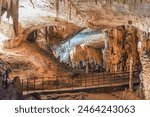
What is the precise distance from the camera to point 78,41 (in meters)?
2.19

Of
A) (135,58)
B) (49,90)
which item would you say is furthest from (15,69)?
(135,58)

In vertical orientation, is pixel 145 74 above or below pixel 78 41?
below

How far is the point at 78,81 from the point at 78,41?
0.26 metres

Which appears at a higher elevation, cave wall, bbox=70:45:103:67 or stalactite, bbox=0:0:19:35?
→ stalactite, bbox=0:0:19:35

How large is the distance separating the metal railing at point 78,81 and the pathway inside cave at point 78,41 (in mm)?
144

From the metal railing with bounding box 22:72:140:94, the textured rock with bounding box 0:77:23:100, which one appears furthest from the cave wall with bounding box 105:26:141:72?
the textured rock with bounding box 0:77:23:100

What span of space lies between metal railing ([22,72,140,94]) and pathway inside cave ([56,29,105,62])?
0.47 ft

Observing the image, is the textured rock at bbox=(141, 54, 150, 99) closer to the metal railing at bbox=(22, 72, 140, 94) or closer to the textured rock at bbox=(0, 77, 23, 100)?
the metal railing at bbox=(22, 72, 140, 94)

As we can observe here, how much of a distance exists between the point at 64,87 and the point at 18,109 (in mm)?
333

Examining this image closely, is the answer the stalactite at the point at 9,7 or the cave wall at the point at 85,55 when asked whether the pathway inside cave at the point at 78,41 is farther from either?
the stalactite at the point at 9,7

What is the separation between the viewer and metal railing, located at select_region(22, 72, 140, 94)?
85.6 inches

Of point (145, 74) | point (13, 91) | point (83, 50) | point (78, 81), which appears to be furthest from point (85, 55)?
point (13, 91)

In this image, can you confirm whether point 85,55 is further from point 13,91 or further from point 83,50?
point 13,91

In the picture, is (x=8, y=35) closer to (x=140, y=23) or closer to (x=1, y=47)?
(x=1, y=47)
